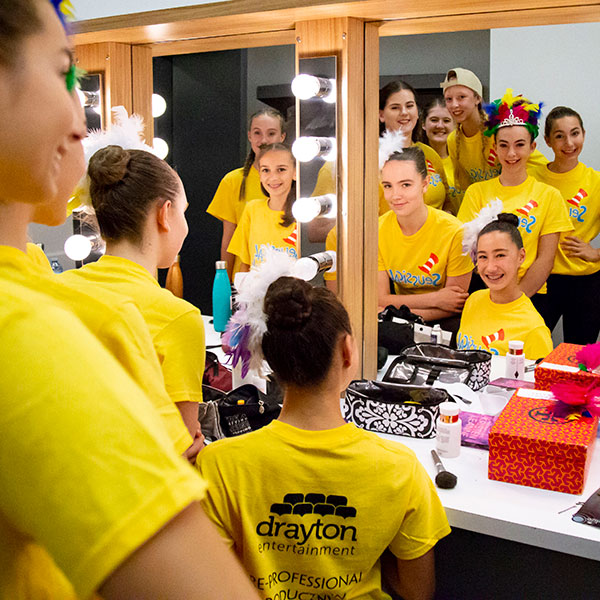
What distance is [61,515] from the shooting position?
0.77ft

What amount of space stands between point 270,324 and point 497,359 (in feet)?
2.90

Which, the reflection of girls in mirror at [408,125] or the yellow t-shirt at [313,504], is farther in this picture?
the reflection of girls in mirror at [408,125]

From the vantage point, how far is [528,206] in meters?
1.65

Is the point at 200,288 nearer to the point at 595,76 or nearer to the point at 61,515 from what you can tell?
the point at 595,76

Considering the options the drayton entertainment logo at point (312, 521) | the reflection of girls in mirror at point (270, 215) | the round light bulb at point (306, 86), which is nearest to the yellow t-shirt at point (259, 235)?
the reflection of girls in mirror at point (270, 215)

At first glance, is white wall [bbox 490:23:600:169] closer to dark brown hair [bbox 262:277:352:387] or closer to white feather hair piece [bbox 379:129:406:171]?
white feather hair piece [bbox 379:129:406:171]

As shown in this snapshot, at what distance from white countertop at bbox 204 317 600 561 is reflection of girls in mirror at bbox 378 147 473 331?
0.65 metres

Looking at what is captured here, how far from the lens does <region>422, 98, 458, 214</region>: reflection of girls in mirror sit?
164 centimetres

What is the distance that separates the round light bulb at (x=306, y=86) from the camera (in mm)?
1438

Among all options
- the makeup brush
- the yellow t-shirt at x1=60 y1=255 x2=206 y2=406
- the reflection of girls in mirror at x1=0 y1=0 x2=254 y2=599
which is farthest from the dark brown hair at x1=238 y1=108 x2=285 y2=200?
the reflection of girls in mirror at x1=0 y1=0 x2=254 y2=599

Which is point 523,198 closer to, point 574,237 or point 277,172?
point 574,237

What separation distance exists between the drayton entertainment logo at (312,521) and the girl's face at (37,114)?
64cm

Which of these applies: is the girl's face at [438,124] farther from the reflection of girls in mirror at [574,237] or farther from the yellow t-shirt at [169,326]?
the yellow t-shirt at [169,326]

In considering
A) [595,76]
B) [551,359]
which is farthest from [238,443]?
[595,76]
